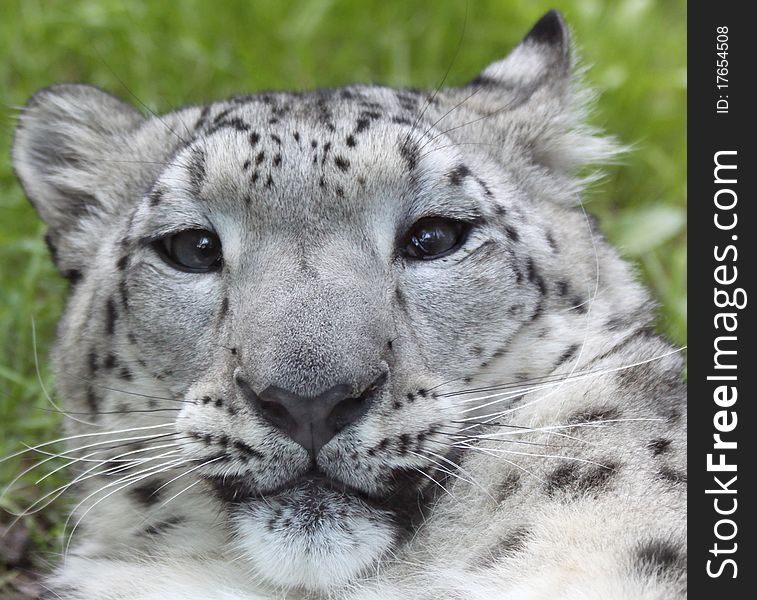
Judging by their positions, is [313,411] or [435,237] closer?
[313,411]

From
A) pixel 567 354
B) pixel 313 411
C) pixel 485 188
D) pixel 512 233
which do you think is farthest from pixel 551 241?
pixel 313 411

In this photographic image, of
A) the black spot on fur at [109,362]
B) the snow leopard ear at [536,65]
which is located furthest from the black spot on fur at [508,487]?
the snow leopard ear at [536,65]

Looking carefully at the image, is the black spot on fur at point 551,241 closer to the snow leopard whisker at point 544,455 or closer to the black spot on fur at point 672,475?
the snow leopard whisker at point 544,455

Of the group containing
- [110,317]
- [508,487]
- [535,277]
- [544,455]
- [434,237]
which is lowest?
[508,487]

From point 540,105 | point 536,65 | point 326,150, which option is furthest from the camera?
point 536,65

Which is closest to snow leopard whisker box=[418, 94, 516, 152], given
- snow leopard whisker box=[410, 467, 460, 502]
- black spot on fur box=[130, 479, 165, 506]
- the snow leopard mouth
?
snow leopard whisker box=[410, 467, 460, 502]

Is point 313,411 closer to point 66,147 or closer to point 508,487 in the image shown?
point 508,487
